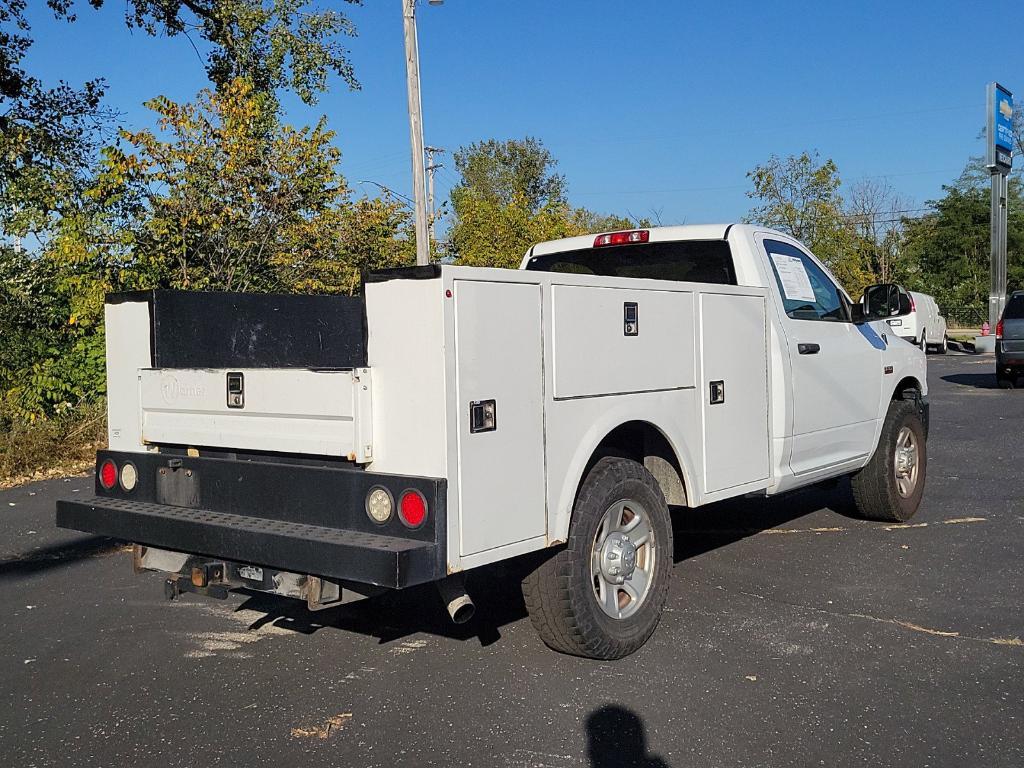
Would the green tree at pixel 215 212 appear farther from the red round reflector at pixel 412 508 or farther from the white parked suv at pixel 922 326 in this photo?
the white parked suv at pixel 922 326

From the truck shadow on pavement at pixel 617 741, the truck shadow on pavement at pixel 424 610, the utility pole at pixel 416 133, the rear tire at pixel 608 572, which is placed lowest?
the truck shadow on pavement at pixel 617 741

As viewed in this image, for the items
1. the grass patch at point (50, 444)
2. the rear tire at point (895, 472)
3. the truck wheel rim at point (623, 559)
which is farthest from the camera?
the grass patch at point (50, 444)

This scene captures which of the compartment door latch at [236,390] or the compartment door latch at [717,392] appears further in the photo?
the compartment door latch at [717,392]

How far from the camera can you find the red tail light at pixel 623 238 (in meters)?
6.68

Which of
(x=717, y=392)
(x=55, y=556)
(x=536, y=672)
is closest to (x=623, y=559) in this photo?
(x=536, y=672)

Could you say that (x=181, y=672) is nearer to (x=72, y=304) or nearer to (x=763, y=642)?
(x=763, y=642)

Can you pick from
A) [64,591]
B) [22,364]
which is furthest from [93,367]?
[64,591]

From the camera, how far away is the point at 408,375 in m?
3.90

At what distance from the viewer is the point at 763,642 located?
510 centimetres

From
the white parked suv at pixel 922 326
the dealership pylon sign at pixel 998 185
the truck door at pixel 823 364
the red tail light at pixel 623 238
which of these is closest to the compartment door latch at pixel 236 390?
the red tail light at pixel 623 238

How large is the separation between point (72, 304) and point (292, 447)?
8.29 m

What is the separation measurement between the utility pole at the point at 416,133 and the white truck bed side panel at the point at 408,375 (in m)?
14.2

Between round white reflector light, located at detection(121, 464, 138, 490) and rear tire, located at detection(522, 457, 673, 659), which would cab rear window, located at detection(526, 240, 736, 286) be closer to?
rear tire, located at detection(522, 457, 673, 659)

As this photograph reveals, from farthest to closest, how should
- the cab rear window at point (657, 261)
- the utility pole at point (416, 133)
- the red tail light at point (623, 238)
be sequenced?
the utility pole at point (416, 133) < the red tail light at point (623, 238) < the cab rear window at point (657, 261)
